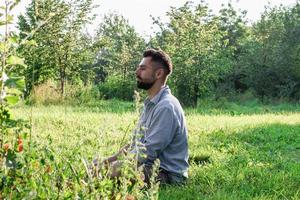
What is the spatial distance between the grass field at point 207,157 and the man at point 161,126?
23cm

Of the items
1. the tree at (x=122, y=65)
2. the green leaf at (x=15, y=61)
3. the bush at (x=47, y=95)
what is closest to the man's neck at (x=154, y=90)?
the green leaf at (x=15, y=61)

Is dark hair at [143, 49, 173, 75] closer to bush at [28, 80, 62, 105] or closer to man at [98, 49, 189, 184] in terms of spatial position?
man at [98, 49, 189, 184]

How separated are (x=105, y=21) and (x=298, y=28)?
29.2 metres

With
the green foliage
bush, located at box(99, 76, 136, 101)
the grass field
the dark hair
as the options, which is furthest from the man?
bush, located at box(99, 76, 136, 101)

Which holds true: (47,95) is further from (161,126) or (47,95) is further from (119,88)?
(161,126)

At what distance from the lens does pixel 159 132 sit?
4.54 metres

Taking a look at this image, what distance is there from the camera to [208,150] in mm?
7219

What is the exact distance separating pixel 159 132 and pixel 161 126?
0.06m

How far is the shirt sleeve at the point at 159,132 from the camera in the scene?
14.8ft

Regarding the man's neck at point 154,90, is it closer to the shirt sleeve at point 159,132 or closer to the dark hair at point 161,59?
the dark hair at point 161,59

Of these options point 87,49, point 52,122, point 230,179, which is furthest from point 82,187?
point 87,49

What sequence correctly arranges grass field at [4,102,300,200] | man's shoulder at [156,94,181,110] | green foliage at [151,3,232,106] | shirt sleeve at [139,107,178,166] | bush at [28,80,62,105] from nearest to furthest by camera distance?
1. grass field at [4,102,300,200]
2. shirt sleeve at [139,107,178,166]
3. man's shoulder at [156,94,181,110]
4. bush at [28,80,62,105]
5. green foliage at [151,3,232,106]

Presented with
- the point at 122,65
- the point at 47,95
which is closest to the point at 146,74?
the point at 47,95

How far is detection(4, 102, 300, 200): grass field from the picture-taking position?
87.5 inches
